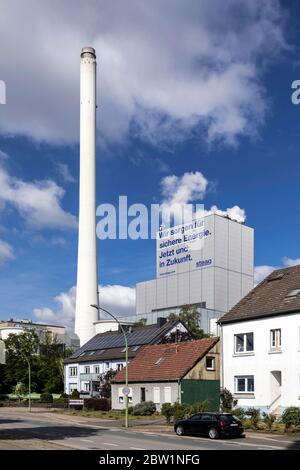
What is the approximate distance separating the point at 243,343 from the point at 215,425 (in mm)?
13201

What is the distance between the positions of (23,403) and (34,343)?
72.6 feet

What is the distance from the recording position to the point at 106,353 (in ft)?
227

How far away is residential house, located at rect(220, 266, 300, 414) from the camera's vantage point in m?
37.3

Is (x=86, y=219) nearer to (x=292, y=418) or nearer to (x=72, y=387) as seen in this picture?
(x=72, y=387)

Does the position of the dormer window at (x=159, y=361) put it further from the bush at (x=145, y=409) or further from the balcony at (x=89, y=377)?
the balcony at (x=89, y=377)

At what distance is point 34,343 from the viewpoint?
326 ft

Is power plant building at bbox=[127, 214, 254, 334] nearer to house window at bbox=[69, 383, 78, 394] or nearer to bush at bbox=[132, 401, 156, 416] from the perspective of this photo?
house window at bbox=[69, 383, 78, 394]

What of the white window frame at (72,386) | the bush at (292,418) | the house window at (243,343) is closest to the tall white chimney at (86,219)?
the white window frame at (72,386)

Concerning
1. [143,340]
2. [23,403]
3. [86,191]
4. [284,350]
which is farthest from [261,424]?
[86,191]

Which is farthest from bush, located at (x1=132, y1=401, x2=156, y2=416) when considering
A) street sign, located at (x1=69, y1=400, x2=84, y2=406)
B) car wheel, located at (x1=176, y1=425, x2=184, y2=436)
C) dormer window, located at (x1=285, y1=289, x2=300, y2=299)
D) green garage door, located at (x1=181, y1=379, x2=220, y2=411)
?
car wheel, located at (x1=176, y1=425, x2=184, y2=436)

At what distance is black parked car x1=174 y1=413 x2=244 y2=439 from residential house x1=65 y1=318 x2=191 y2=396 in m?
32.3

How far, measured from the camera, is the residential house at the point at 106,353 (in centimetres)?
→ 6450

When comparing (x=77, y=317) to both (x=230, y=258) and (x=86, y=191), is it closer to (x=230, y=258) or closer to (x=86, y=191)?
(x=86, y=191)

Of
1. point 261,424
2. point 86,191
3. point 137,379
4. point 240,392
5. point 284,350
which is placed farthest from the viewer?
point 86,191
